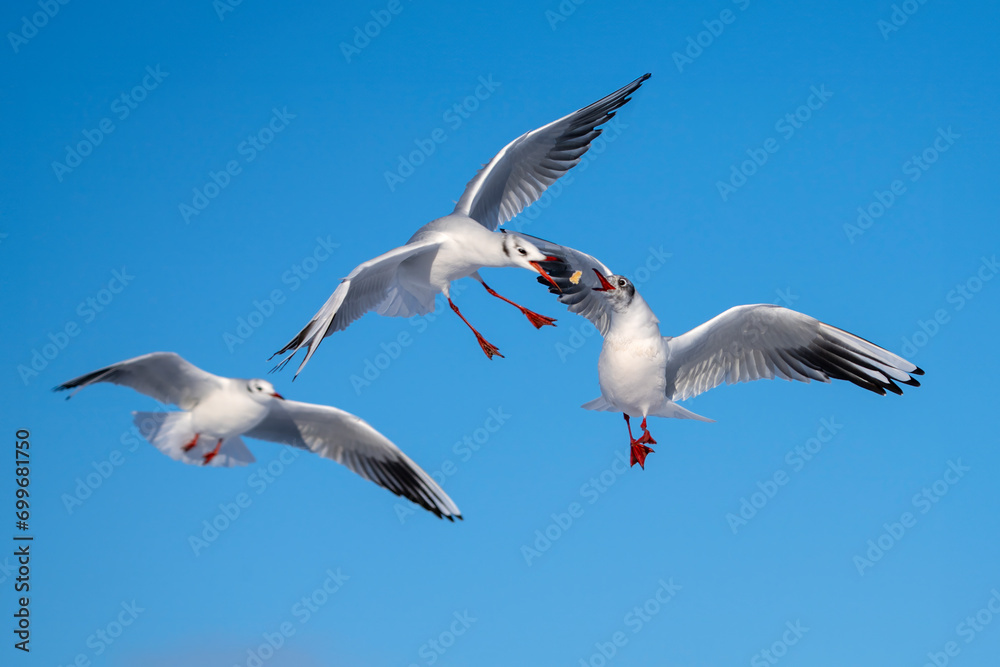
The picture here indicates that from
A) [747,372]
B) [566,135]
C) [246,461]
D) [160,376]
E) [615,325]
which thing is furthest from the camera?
[566,135]

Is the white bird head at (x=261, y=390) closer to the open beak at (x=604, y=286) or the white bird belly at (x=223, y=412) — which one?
the white bird belly at (x=223, y=412)

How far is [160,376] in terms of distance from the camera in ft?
16.9

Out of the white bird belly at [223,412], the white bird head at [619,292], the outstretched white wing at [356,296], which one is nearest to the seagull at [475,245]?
the outstretched white wing at [356,296]

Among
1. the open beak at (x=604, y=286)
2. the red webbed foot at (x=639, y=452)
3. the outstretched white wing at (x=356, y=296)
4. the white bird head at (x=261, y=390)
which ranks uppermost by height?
the open beak at (x=604, y=286)

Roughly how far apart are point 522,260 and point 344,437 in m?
1.53

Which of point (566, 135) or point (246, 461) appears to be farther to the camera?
point (566, 135)

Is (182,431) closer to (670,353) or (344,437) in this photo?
(344,437)

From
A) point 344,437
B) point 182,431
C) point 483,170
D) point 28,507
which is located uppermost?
point 483,170

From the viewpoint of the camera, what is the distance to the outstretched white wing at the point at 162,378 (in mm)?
4887

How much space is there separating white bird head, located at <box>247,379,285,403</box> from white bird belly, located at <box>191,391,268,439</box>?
0.03 meters

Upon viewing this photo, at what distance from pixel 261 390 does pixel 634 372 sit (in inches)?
86.1

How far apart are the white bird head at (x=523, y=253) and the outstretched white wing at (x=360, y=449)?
4.56 ft

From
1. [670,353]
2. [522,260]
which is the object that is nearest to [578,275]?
[522,260]

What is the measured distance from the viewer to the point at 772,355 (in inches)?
258
